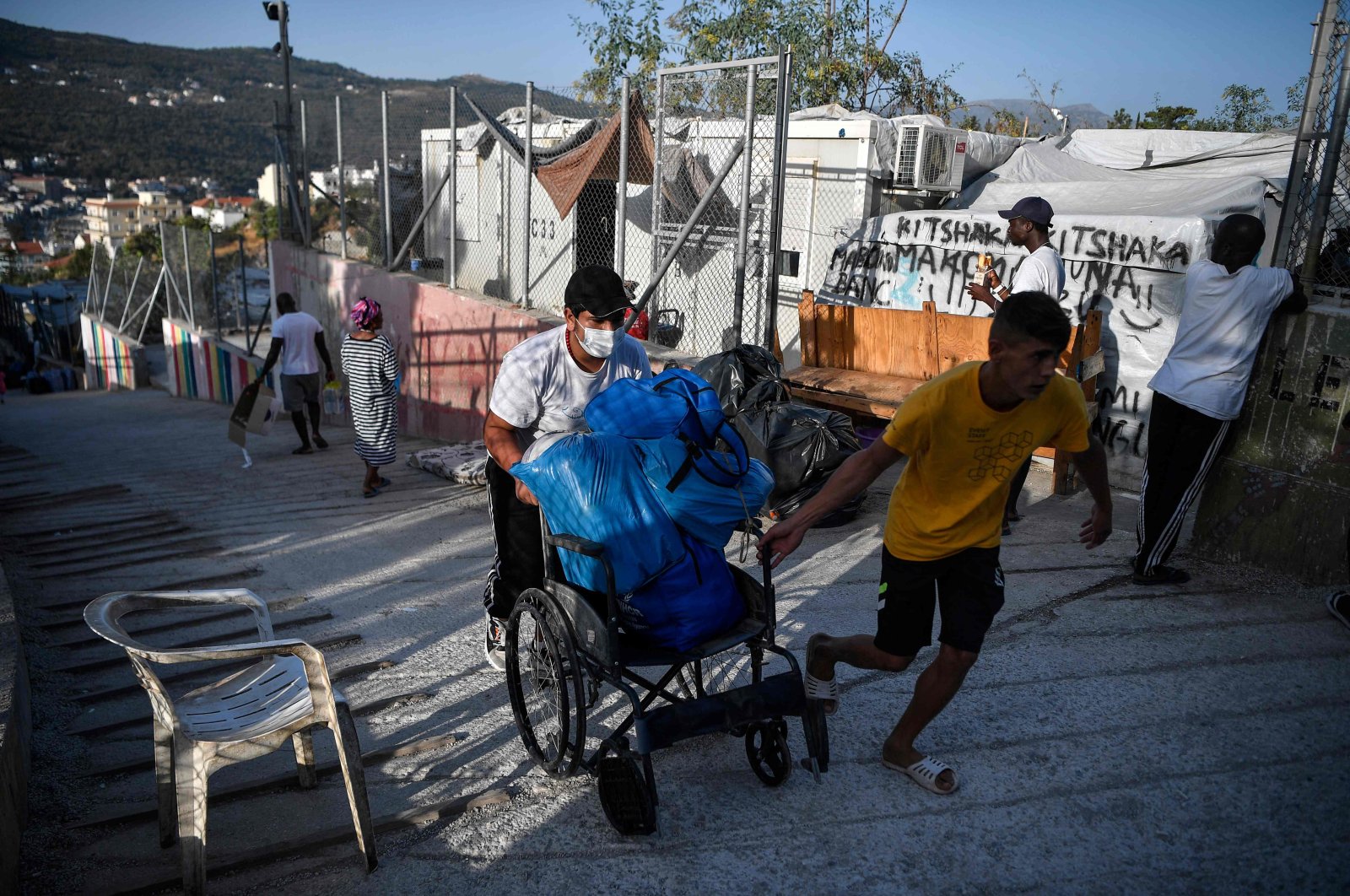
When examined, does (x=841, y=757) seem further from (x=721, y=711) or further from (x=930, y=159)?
(x=930, y=159)

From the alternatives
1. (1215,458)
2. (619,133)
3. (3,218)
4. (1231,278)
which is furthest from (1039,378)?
(3,218)

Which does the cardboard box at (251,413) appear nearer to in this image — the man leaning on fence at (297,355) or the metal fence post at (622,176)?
the man leaning on fence at (297,355)

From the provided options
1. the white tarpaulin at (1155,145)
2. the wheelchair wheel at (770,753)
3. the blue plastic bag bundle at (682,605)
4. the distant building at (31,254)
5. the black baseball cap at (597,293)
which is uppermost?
the white tarpaulin at (1155,145)

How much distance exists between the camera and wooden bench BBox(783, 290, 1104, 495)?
6332mm

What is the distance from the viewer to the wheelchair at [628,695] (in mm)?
2686

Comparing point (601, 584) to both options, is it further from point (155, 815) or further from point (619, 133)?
point (619, 133)

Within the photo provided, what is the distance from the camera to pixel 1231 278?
438 cm

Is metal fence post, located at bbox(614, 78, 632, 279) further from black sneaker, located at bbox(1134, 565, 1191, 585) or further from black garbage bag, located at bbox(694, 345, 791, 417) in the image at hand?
black sneaker, located at bbox(1134, 565, 1191, 585)

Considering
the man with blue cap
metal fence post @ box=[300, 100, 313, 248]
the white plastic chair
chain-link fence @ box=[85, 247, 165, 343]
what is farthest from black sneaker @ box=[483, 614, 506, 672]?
chain-link fence @ box=[85, 247, 165, 343]

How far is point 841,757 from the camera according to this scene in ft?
10.4

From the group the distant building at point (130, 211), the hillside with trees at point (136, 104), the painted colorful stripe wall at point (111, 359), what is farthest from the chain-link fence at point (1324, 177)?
the distant building at point (130, 211)

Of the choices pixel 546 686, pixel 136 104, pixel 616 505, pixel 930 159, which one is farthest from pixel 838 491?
pixel 136 104

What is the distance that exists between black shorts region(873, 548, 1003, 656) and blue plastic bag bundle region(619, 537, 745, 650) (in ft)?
1.74

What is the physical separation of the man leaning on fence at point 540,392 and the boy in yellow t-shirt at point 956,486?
1084mm
